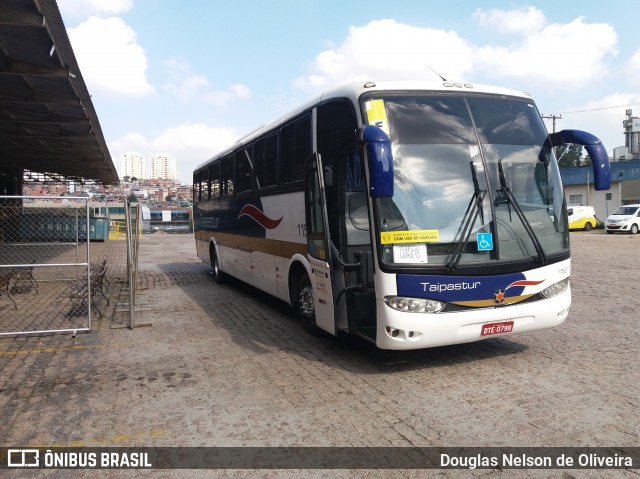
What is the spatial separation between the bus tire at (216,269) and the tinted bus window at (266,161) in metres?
4.48

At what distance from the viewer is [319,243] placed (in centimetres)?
646

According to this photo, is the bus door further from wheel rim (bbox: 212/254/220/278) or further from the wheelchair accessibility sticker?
wheel rim (bbox: 212/254/220/278)

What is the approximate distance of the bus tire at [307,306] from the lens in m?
7.42

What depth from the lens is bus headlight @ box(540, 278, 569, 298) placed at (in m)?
5.96

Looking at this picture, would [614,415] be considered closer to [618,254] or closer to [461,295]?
[461,295]

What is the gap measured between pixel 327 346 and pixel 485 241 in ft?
8.55

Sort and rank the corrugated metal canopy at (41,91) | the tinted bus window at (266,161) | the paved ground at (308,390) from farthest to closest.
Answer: the tinted bus window at (266,161), the corrugated metal canopy at (41,91), the paved ground at (308,390)

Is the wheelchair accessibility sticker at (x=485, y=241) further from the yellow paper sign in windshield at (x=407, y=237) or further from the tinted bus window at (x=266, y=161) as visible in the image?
the tinted bus window at (x=266, y=161)

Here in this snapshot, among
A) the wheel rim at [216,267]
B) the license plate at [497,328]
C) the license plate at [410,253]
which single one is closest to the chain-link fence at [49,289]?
the wheel rim at [216,267]

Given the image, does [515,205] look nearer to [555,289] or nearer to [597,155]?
[555,289]

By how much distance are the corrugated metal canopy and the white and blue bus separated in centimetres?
460

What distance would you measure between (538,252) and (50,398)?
208 inches

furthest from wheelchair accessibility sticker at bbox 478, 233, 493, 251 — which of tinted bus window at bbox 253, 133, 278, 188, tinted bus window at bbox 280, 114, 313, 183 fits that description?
tinted bus window at bbox 253, 133, 278, 188

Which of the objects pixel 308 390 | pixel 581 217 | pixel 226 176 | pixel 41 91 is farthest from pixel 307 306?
pixel 581 217
